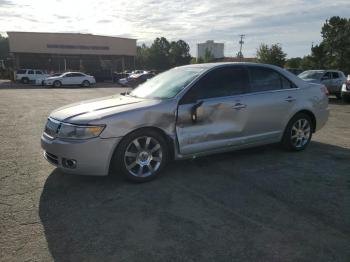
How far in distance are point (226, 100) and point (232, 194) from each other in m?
1.65

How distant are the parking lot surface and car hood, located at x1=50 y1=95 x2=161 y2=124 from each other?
890mm

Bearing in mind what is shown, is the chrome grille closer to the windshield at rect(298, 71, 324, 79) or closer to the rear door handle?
the rear door handle

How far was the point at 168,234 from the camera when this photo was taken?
383cm

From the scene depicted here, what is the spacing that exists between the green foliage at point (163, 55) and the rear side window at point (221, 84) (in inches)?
3112

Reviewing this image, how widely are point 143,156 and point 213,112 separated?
126cm

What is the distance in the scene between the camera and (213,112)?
18.9ft

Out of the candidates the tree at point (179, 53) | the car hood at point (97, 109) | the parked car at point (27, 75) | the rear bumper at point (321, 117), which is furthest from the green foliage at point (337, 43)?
the car hood at point (97, 109)

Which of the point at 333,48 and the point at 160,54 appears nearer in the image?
the point at 333,48

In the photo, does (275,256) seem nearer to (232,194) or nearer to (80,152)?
(232,194)

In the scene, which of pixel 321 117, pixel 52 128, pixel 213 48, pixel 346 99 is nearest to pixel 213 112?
pixel 52 128

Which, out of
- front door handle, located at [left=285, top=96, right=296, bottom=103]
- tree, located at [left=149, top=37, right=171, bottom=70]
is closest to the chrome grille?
front door handle, located at [left=285, top=96, right=296, bottom=103]

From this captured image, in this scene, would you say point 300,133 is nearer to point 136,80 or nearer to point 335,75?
point 335,75

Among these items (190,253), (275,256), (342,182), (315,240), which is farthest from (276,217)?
(342,182)

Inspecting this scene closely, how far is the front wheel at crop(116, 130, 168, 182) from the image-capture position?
512 cm
